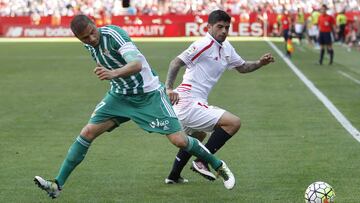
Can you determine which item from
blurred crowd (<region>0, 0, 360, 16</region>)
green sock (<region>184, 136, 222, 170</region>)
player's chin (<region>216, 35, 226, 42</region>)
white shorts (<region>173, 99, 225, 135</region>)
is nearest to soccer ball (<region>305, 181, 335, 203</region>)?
green sock (<region>184, 136, 222, 170</region>)

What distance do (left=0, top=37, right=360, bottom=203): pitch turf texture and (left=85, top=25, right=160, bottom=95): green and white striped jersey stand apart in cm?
115

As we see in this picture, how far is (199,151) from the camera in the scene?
9.59 metres

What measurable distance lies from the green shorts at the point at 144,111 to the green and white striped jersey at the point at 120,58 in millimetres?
74

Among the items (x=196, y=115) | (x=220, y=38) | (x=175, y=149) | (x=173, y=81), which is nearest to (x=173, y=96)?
(x=173, y=81)

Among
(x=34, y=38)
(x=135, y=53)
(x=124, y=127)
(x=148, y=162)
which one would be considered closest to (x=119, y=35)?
(x=135, y=53)

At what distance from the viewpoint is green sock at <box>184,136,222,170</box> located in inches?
375

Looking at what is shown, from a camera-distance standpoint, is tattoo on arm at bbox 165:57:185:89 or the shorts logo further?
tattoo on arm at bbox 165:57:185:89

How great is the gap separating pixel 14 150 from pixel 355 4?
2165 inches

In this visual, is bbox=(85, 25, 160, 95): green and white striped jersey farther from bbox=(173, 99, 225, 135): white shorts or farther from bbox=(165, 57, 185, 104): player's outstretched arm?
bbox=(173, 99, 225, 135): white shorts

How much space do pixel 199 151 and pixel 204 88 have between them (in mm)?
1082

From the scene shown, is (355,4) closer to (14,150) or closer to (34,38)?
(34,38)

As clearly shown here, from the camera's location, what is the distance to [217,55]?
34.1 ft

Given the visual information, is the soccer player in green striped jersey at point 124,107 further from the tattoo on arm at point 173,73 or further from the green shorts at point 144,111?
the tattoo on arm at point 173,73

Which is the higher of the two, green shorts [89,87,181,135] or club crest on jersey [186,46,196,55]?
club crest on jersey [186,46,196,55]
